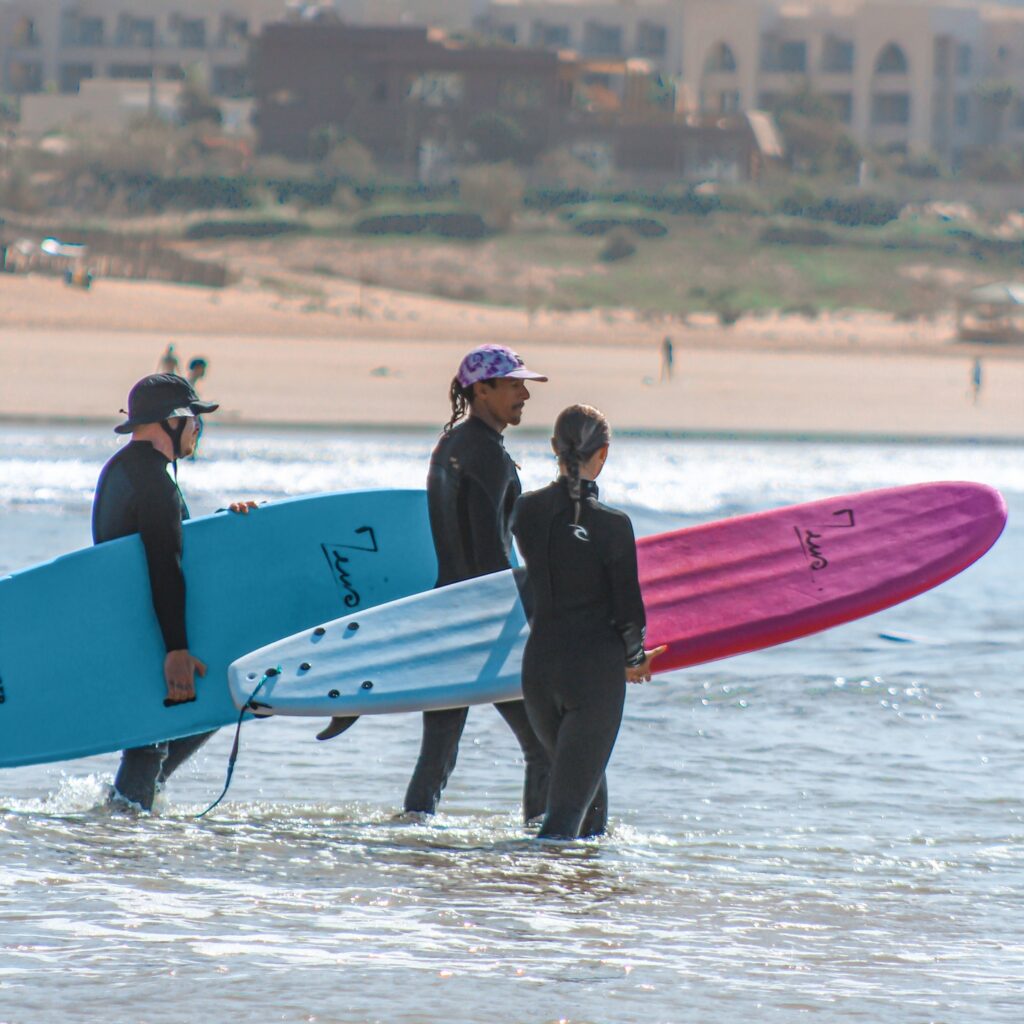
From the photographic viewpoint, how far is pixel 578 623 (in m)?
4.97

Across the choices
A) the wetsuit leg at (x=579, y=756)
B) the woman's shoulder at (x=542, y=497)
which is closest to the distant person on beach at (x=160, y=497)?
the woman's shoulder at (x=542, y=497)

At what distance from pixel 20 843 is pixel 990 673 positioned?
539cm

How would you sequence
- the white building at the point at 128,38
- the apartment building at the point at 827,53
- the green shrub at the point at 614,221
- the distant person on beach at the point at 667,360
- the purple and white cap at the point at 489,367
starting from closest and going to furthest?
1. the purple and white cap at the point at 489,367
2. the distant person on beach at the point at 667,360
3. the green shrub at the point at 614,221
4. the apartment building at the point at 827,53
5. the white building at the point at 128,38

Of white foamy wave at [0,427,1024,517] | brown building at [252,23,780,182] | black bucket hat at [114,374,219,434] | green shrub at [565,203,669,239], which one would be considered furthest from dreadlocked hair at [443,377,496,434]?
brown building at [252,23,780,182]

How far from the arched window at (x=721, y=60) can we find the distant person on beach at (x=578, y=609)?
9645cm

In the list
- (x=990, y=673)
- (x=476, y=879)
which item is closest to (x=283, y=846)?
(x=476, y=879)

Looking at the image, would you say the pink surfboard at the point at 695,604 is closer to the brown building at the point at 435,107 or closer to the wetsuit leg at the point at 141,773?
the wetsuit leg at the point at 141,773

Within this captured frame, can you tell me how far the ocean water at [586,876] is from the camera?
4.41 metres

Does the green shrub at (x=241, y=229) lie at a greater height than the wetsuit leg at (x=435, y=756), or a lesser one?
greater

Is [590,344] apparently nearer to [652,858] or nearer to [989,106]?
[652,858]

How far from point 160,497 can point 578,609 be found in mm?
1366

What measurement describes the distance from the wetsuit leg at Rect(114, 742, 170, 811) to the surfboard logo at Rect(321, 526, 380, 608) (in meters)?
0.79

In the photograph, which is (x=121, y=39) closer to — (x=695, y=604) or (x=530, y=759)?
(x=695, y=604)

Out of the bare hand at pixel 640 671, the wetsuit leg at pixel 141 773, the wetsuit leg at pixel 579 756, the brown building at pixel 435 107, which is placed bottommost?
the wetsuit leg at pixel 141 773
